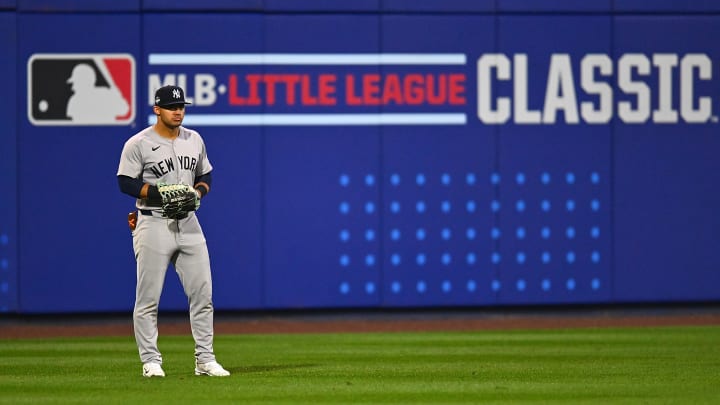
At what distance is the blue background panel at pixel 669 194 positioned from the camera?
53.8 feet

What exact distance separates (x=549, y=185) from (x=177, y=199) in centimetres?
736

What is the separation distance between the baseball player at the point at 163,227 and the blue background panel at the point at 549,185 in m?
6.79

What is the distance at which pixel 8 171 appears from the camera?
1572 centimetres

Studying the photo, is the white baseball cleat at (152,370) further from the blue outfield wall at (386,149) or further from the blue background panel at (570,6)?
the blue background panel at (570,6)

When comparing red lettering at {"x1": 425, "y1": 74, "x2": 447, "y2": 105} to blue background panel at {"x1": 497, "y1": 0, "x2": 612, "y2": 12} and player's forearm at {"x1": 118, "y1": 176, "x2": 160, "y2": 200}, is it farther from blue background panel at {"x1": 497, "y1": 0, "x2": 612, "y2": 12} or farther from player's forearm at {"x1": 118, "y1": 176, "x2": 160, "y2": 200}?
player's forearm at {"x1": 118, "y1": 176, "x2": 160, "y2": 200}

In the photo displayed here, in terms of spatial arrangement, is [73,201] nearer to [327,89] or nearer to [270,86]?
[270,86]

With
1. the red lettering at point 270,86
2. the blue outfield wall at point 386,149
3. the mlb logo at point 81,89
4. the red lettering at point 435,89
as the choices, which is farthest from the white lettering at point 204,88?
the red lettering at point 435,89

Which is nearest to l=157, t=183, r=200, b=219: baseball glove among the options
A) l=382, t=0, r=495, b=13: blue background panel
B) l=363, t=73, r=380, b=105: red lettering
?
l=363, t=73, r=380, b=105: red lettering

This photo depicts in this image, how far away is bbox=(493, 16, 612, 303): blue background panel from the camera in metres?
16.2

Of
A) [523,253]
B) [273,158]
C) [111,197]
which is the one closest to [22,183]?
[111,197]

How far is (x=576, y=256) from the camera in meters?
16.4

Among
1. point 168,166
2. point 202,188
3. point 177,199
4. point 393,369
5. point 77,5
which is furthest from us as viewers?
point 77,5

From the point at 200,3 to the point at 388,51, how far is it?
7.05ft

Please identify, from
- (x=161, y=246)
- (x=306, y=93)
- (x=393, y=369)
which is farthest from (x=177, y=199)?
(x=306, y=93)
